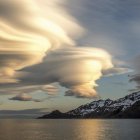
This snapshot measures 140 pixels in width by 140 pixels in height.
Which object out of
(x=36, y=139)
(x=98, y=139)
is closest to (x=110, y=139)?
(x=98, y=139)

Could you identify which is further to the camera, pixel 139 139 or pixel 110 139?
pixel 110 139

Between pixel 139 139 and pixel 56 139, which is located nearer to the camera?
pixel 139 139

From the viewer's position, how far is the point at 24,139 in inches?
6427

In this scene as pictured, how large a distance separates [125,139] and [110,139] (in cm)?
750

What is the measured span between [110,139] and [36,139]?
1335 inches

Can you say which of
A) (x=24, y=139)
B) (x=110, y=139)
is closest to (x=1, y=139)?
(x=24, y=139)

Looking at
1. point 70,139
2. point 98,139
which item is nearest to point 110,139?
point 98,139

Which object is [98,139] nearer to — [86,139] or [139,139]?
[86,139]

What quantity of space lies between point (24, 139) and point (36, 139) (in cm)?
553

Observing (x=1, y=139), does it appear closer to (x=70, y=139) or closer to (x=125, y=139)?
(x=70, y=139)

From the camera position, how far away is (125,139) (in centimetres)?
15412

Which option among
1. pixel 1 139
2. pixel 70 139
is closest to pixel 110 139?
pixel 70 139

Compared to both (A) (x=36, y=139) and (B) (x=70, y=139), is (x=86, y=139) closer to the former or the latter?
(B) (x=70, y=139)

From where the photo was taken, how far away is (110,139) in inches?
6240
